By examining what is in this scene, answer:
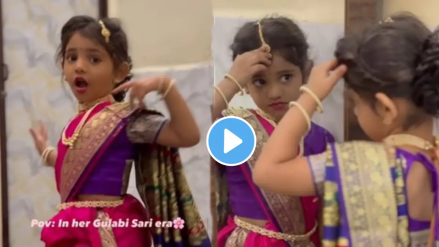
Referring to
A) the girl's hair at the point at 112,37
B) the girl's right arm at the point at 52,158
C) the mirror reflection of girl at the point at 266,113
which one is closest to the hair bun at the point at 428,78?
the mirror reflection of girl at the point at 266,113

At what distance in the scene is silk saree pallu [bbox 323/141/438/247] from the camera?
0.56 meters

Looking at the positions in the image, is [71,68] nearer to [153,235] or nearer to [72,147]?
[72,147]

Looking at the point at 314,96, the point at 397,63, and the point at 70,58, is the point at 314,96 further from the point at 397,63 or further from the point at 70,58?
the point at 70,58

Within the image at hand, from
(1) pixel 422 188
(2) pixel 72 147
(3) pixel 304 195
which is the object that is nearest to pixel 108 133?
(2) pixel 72 147

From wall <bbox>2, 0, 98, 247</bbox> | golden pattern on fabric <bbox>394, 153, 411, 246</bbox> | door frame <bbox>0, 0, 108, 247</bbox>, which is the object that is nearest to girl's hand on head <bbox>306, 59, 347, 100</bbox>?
golden pattern on fabric <bbox>394, 153, 411, 246</bbox>

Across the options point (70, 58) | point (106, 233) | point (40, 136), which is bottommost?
point (106, 233)

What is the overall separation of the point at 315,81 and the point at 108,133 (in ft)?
0.87

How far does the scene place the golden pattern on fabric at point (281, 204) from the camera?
0.62m

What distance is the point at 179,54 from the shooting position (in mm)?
681

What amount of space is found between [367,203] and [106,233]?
0.32 m

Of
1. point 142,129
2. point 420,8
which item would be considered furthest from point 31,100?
point 420,8

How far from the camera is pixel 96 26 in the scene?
2.26 ft

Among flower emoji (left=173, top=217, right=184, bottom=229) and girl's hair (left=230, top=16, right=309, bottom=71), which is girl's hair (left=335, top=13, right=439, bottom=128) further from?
flower emoji (left=173, top=217, right=184, bottom=229)

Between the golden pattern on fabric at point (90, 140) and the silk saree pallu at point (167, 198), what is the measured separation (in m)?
0.05
